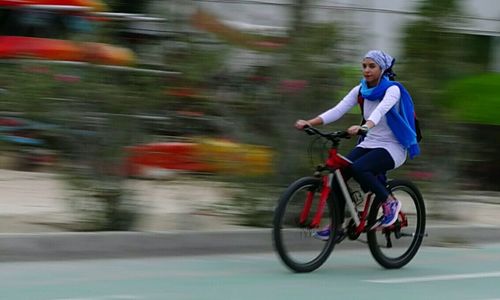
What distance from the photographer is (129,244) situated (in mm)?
8812

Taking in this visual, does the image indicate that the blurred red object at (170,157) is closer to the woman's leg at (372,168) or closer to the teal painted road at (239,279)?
the teal painted road at (239,279)

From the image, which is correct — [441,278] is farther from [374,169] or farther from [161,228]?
[161,228]

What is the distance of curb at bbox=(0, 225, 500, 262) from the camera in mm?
8391

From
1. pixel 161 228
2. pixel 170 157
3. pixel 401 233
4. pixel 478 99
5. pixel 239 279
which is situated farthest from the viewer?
pixel 478 99

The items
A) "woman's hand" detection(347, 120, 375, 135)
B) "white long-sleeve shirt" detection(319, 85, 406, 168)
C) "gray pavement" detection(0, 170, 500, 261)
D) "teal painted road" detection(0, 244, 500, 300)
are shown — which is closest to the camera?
"teal painted road" detection(0, 244, 500, 300)

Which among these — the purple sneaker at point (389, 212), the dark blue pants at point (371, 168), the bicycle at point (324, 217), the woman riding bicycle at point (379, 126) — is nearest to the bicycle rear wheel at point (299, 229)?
the bicycle at point (324, 217)

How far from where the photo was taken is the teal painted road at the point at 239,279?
721 cm

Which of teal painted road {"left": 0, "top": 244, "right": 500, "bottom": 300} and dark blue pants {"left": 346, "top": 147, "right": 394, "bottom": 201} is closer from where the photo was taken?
teal painted road {"left": 0, "top": 244, "right": 500, "bottom": 300}

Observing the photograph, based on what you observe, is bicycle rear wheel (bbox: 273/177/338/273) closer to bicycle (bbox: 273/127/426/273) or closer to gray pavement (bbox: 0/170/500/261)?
bicycle (bbox: 273/127/426/273)

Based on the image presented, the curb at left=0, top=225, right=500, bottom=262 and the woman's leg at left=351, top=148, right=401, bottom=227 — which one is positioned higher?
the woman's leg at left=351, top=148, right=401, bottom=227

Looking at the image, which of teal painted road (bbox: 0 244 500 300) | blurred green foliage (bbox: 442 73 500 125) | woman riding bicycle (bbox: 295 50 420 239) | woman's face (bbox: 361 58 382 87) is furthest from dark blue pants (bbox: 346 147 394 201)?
blurred green foliage (bbox: 442 73 500 125)

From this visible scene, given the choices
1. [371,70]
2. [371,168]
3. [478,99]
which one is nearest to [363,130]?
[371,168]

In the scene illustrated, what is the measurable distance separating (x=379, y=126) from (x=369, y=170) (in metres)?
0.40

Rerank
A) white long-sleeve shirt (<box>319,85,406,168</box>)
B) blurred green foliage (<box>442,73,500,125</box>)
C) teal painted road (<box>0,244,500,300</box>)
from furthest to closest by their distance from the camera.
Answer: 1. blurred green foliage (<box>442,73,500,125</box>)
2. white long-sleeve shirt (<box>319,85,406,168</box>)
3. teal painted road (<box>0,244,500,300</box>)
